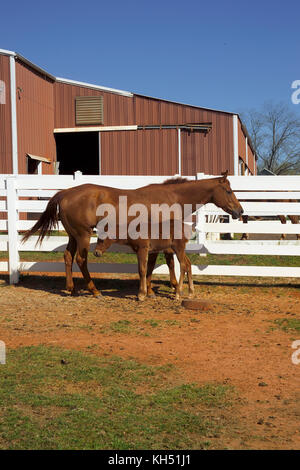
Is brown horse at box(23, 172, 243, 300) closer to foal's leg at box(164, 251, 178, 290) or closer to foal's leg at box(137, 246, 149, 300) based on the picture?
foal's leg at box(137, 246, 149, 300)

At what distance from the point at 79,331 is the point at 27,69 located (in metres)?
16.0

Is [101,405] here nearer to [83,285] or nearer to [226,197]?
[226,197]

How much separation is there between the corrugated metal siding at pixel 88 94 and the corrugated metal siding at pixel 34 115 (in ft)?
1.01

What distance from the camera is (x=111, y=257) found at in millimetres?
12477

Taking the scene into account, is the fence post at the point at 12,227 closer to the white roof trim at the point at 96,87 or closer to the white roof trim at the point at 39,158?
the white roof trim at the point at 39,158

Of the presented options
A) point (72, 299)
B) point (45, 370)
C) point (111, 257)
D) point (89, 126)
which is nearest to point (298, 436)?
point (45, 370)

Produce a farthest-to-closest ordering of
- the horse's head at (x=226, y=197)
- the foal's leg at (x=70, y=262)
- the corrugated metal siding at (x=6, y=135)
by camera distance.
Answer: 1. the corrugated metal siding at (x=6, y=135)
2. the foal's leg at (x=70, y=262)
3. the horse's head at (x=226, y=197)

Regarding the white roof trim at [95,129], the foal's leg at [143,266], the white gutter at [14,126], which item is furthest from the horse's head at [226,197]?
the white roof trim at [95,129]

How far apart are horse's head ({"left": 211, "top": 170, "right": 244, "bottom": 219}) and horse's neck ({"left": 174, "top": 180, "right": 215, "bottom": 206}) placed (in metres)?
0.09

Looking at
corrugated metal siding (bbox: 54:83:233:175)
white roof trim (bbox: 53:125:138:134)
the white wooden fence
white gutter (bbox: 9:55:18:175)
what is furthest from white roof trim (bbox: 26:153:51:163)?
the white wooden fence

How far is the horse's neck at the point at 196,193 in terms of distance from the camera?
8.79 meters

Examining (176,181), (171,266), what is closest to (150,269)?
(171,266)

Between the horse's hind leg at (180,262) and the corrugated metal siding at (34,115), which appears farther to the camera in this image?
the corrugated metal siding at (34,115)

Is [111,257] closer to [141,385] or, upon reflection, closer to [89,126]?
[141,385]
